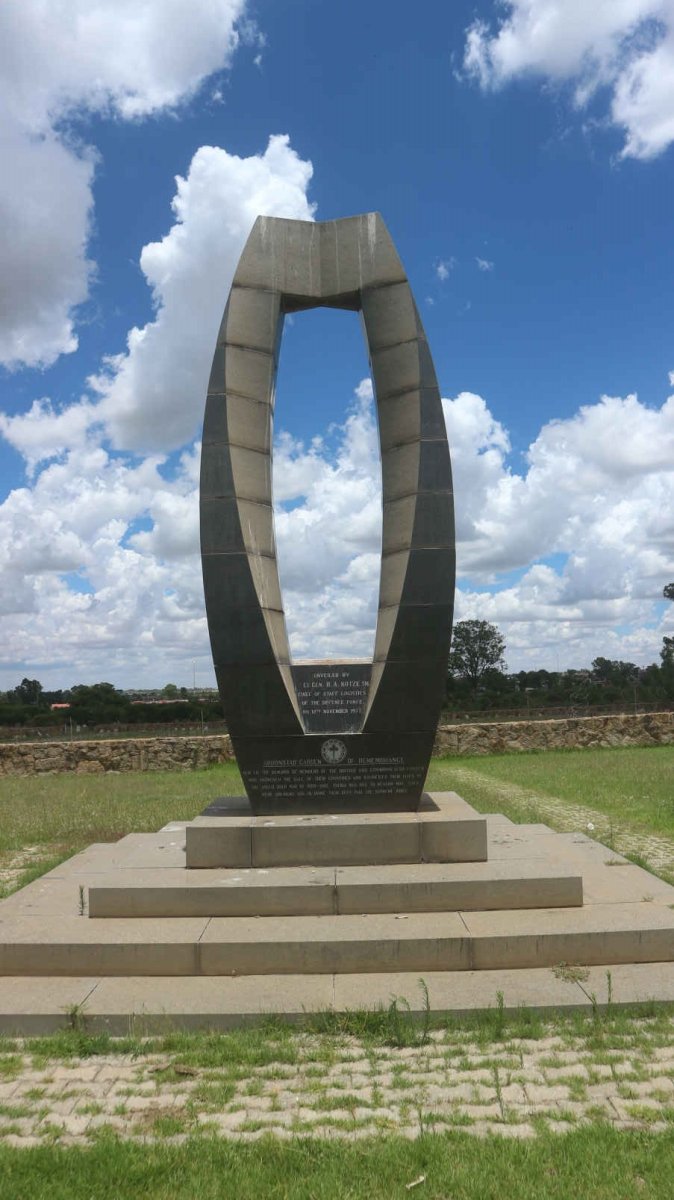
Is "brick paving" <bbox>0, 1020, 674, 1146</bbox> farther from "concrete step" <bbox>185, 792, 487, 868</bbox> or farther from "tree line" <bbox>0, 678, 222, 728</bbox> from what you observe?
"tree line" <bbox>0, 678, 222, 728</bbox>

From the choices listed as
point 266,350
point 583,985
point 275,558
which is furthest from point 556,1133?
point 266,350

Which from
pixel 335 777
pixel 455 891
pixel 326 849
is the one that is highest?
pixel 335 777

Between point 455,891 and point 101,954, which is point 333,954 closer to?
point 455,891

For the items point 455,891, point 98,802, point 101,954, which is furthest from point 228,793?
point 101,954

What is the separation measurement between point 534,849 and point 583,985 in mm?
1978

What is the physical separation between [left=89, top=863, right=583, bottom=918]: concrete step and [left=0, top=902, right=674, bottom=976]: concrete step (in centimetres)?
27

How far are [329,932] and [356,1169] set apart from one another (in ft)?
7.07

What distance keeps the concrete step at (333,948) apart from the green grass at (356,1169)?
175 cm

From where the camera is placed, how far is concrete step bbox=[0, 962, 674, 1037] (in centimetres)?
453

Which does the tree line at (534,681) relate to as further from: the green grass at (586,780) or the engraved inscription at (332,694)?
the engraved inscription at (332,694)

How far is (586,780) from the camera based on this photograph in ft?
49.7

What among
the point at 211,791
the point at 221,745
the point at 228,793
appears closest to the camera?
the point at 228,793

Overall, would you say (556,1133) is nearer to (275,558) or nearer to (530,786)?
(275,558)

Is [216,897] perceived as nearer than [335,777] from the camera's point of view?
Yes
